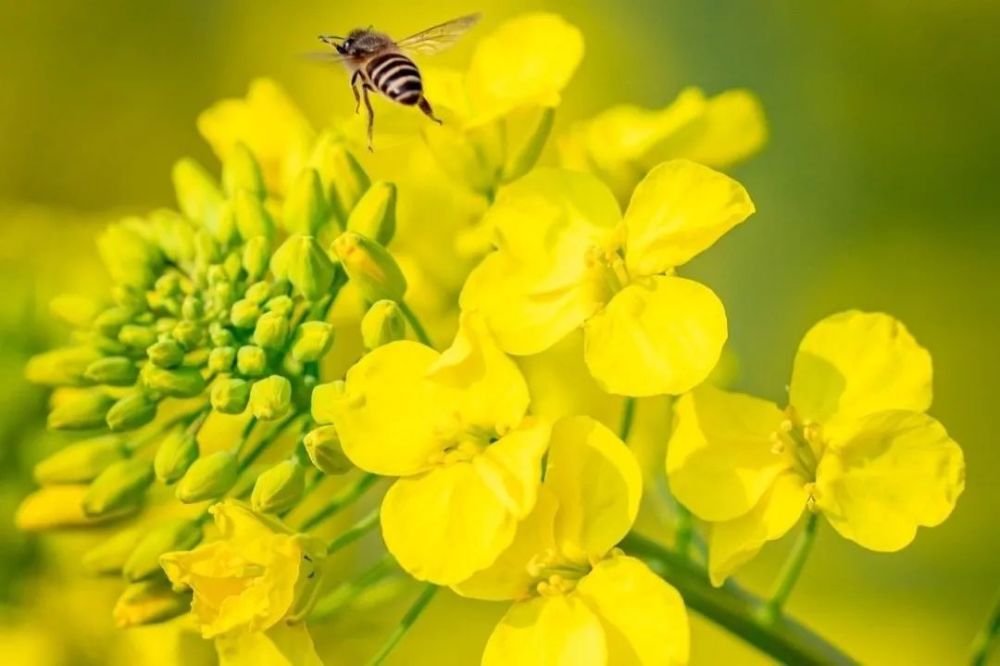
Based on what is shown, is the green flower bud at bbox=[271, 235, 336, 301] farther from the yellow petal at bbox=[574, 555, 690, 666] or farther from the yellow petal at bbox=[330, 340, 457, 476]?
the yellow petal at bbox=[574, 555, 690, 666]

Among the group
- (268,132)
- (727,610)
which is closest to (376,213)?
(268,132)

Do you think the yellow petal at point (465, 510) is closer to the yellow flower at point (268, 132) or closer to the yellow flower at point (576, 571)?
the yellow flower at point (576, 571)

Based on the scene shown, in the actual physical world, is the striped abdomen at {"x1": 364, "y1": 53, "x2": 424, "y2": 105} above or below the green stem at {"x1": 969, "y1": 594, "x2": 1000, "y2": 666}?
above

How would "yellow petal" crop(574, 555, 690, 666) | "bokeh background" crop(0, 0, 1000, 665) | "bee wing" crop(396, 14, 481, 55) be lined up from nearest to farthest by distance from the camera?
"yellow petal" crop(574, 555, 690, 666)
"bee wing" crop(396, 14, 481, 55)
"bokeh background" crop(0, 0, 1000, 665)

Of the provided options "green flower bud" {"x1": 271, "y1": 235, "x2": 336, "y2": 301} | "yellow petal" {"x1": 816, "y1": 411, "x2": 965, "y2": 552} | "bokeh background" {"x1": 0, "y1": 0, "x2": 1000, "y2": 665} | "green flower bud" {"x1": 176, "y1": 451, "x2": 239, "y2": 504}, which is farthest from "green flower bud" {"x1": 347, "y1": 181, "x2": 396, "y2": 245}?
"bokeh background" {"x1": 0, "y1": 0, "x2": 1000, "y2": 665}

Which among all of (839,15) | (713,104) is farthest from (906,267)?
(713,104)

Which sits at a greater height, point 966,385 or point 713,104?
point 713,104

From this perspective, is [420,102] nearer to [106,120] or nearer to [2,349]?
[2,349]

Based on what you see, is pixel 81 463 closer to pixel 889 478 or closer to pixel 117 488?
pixel 117 488
